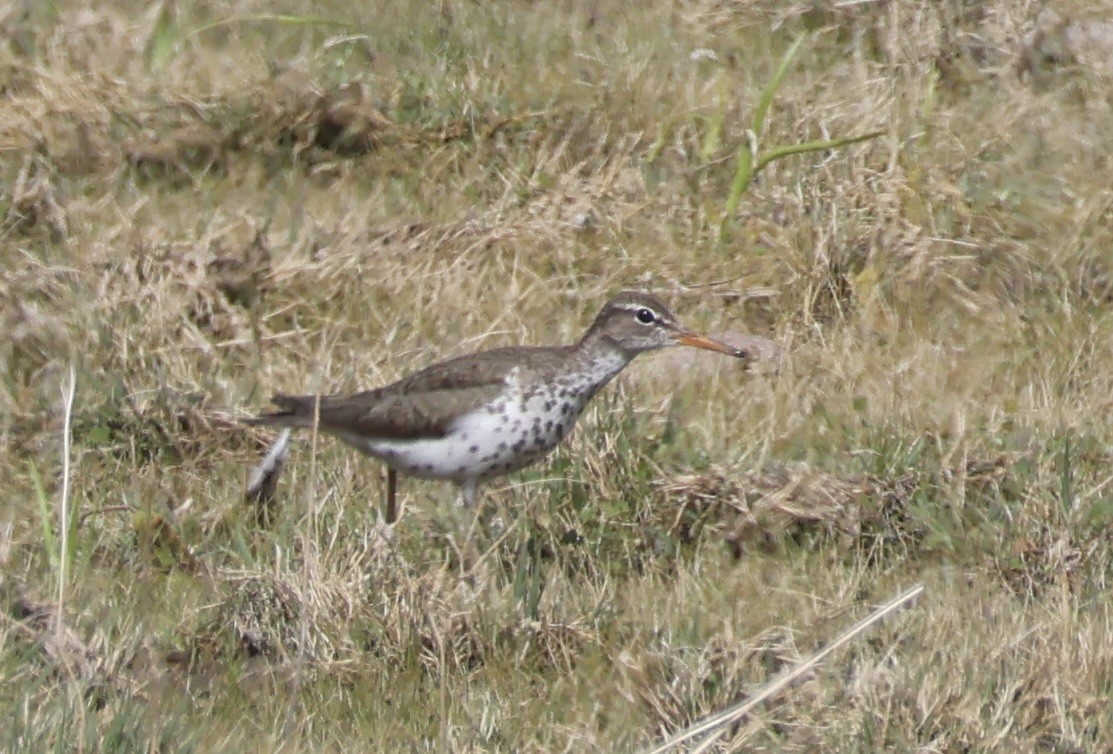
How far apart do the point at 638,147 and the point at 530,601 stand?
3.21 metres

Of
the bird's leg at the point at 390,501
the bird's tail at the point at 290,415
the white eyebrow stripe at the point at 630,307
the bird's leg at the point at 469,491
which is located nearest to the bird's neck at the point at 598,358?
the white eyebrow stripe at the point at 630,307

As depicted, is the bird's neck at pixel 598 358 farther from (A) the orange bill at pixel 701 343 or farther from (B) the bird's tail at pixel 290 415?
(B) the bird's tail at pixel 290 415

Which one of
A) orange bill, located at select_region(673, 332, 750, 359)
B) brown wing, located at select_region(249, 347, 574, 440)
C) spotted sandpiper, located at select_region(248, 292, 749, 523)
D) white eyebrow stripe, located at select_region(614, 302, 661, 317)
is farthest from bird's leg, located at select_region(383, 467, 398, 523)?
orange bill, located at select_region(673, 332, 750, 359)

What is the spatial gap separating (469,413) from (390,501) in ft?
1.13

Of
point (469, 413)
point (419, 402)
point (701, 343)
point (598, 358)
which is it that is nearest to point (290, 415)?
point (419, 402)

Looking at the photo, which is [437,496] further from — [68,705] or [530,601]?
[68,705]

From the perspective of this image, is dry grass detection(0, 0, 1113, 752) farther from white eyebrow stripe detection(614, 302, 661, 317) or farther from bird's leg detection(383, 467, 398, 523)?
white eyebrow stripe detection(614, 302, 661, 317)

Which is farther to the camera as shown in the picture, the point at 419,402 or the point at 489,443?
the point at 419,402

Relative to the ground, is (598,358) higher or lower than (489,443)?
higher

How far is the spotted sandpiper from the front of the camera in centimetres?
635

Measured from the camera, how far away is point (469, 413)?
6.42 metres

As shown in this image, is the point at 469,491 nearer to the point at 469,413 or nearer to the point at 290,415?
the point at 469,413

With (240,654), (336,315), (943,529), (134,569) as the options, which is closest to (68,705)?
(240,654)

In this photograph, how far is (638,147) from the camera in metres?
8.52
